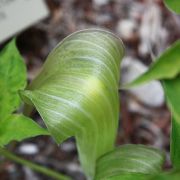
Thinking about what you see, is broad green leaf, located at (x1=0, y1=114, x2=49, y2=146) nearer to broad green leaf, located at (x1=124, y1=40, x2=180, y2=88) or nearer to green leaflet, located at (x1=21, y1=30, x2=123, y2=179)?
green leaflet, located at (x1=21, y1=30, x2=123, y2=179)

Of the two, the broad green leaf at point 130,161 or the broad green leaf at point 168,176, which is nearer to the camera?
the broad green leaf at point 168,176

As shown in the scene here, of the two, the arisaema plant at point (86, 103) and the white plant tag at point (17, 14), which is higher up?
the arisaema plant at point (86, 103)

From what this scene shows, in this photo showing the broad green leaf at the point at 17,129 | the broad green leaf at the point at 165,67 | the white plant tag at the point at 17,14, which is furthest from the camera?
the white plant tag at the point at 17,14

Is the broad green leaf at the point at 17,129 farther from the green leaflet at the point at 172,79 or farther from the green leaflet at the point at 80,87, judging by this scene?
the green leaflet at the point at 172,79

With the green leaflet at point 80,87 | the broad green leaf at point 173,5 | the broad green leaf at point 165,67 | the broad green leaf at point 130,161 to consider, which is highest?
the broad green leaf at point 173,5

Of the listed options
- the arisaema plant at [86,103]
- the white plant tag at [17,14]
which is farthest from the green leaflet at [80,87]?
the white plant tag at [17,14]

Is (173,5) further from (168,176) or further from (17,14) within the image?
(17,14)

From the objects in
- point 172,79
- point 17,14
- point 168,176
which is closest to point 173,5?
point 172,79
